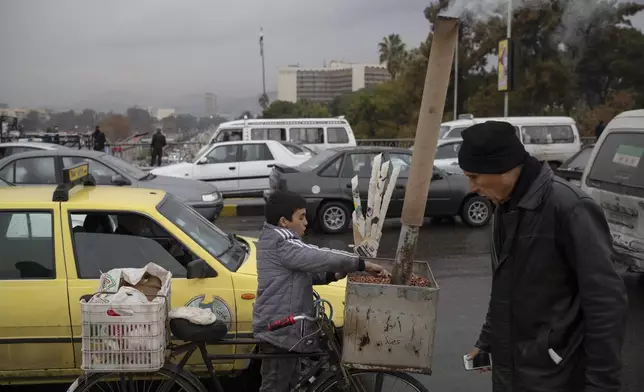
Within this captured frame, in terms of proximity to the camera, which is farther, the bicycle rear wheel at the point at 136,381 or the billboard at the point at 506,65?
the billboard at the point at 506,65

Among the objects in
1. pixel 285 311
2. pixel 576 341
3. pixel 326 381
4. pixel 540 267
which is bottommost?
pixel 326 381

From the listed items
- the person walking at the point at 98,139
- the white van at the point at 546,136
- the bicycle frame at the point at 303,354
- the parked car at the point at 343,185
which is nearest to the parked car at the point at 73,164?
the parked car at the point at 343,185

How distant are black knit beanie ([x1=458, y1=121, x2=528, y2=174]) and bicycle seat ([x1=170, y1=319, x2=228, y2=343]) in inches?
61.9

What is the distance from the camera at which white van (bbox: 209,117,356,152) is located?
19.4 meters

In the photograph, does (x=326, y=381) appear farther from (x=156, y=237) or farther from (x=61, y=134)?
(x=61, y=134)

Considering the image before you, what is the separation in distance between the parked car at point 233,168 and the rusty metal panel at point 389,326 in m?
11.2

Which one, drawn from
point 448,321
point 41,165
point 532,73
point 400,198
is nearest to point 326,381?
point 448,321

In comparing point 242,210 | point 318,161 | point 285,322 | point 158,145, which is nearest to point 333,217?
point 318,161

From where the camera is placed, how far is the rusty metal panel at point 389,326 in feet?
9.39

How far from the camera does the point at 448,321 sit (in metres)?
6.01

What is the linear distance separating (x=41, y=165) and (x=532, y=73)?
40638 millimetres

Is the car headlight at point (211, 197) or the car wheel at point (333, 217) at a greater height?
the car headlight at point (211, 197)

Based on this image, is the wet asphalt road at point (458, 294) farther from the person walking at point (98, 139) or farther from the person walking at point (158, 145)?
the person walking at point (98, 139)

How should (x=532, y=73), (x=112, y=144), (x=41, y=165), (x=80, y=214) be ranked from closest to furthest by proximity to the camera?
(x=80, y=214) → (x=41, y=165) → (x=112, y=144) → (x=532, y=73)
